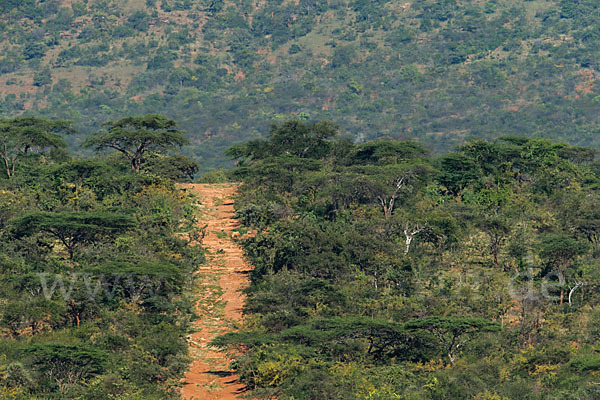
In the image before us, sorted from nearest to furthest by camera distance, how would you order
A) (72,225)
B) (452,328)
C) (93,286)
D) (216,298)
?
(452,328)
(93,286)
(72,225)
(216,298)

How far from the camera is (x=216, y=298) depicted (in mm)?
39938

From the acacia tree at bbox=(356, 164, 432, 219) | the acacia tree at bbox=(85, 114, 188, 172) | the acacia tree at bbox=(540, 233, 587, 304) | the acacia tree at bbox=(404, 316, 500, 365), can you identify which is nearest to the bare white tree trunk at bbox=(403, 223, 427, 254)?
the acacia tree at bbox=(356, 164, 432, 219)

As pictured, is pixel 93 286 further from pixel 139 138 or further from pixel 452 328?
pixel 139 138

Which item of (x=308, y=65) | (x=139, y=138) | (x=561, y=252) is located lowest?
(x=308, y=65)

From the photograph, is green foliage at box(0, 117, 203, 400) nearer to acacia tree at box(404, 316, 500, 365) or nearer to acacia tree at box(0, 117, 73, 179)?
acacia tree at box(0, 117, 73, 179)

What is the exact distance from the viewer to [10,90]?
16525 centimetres

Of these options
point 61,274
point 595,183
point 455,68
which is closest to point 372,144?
point 595,183

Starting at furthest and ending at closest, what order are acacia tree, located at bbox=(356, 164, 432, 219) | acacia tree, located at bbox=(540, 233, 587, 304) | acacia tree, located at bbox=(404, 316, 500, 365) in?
acacia tree, located at bbox=(356, 164, 432, 219) < acacia tree, located at bbox=(540, 233, 587, 304) < acacia tree, located at bbox=(404, 316, 500, 365)

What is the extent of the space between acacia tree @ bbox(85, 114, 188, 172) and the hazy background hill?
8332 cm

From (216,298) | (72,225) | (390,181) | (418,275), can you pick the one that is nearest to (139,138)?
(390,181)

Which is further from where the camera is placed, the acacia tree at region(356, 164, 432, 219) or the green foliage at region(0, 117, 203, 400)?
the acacia tree at region(356, 164, 432, 219)

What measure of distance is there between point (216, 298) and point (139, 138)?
16.8 metres

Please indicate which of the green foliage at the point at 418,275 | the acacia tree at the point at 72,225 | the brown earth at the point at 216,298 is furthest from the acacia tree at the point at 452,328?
the acacia tree at the point at 72,225

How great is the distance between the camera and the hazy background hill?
494 ft
